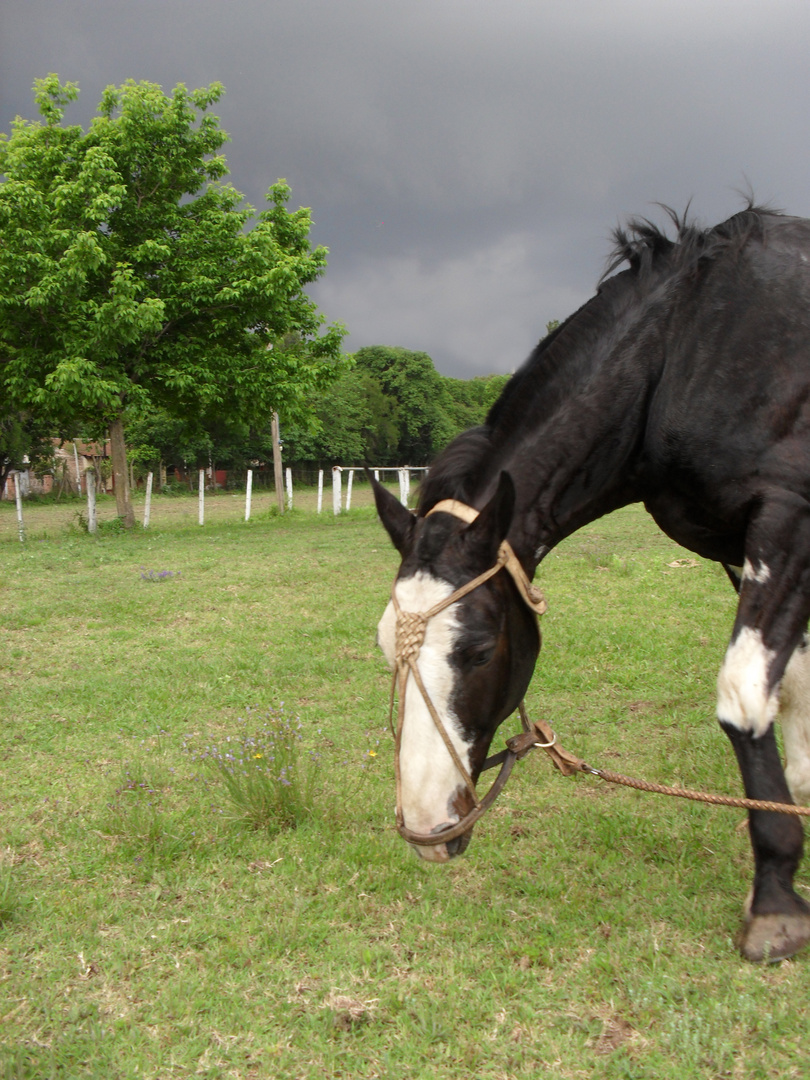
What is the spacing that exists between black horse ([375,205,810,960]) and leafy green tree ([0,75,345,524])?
15.4 meters

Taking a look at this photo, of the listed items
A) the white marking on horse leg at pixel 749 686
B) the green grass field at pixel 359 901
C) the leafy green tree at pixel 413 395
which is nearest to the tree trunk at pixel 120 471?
the green grass field at pixel 359 901

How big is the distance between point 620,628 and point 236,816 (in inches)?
172

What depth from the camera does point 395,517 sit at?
2.61 metres

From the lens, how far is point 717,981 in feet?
7.75

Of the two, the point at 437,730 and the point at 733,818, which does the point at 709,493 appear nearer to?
the point at 437,730

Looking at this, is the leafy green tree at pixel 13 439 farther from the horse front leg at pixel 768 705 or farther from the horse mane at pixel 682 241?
the horse front leg at pixel 768 705

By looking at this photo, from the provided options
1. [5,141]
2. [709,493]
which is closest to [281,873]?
[709,493]

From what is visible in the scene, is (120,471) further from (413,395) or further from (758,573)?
(413,395)

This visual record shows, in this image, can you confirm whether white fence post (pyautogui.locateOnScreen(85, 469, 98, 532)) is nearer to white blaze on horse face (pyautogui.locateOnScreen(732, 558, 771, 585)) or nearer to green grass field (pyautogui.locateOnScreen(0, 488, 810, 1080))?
green grass field (pyautogui.locateOnScreen(0, 488, 810, 1080))

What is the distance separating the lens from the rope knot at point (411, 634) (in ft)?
7.57

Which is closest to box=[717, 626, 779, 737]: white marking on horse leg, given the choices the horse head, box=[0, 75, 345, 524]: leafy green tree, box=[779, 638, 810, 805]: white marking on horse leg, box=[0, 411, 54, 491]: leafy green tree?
box=[779, 638, 810, 805]: white marking on horse leg

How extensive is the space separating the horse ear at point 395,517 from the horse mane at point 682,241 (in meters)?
1.36

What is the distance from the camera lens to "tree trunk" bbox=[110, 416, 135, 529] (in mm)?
18953

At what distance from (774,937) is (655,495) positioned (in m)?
1.55
